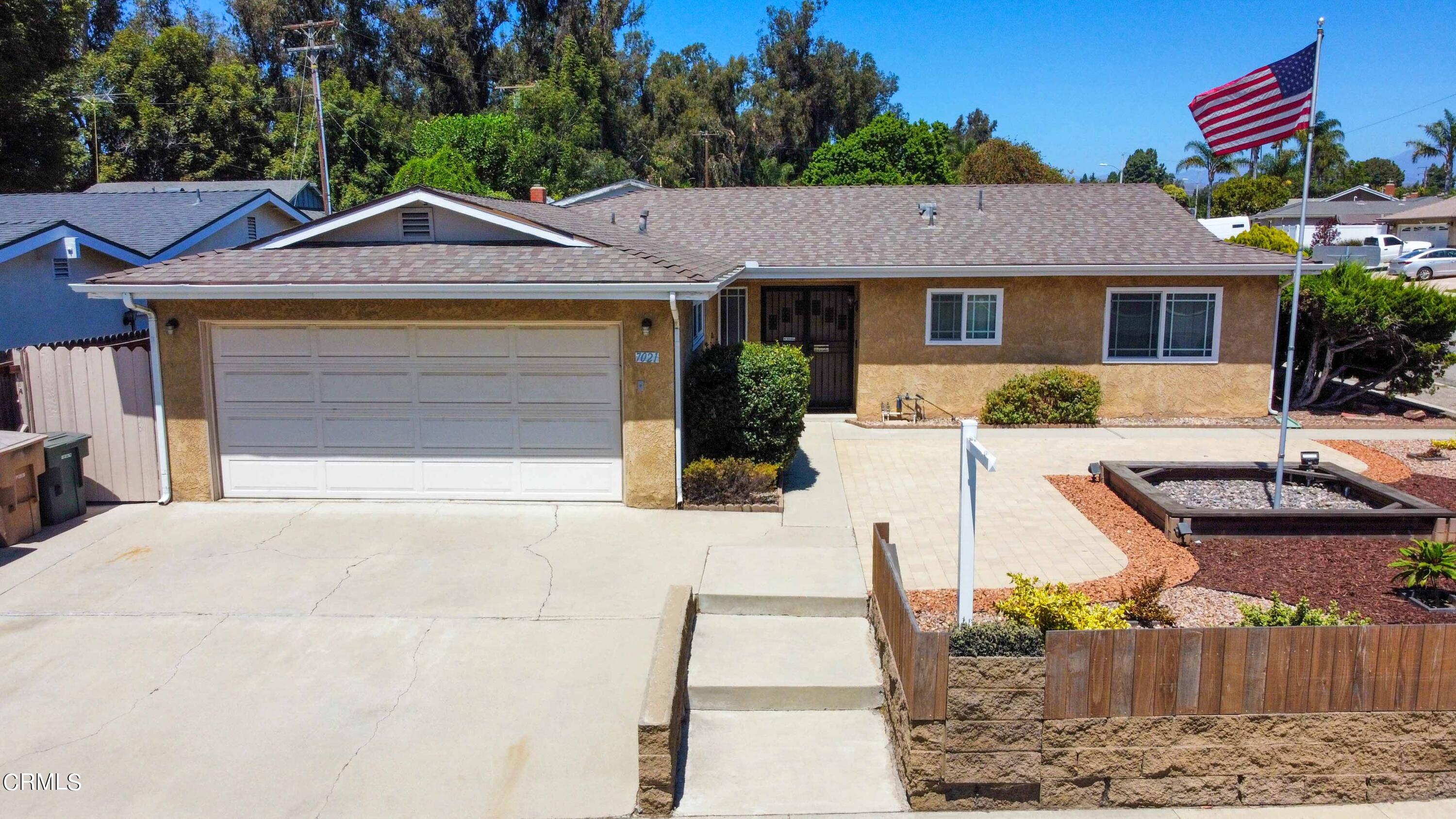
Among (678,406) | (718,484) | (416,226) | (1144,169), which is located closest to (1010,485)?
(718,484)

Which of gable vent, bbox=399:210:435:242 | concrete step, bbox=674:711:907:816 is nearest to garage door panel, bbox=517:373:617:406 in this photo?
gable vent, bbox=399:210:435:242

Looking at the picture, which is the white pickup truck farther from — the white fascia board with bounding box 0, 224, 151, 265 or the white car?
the white fascia board with bounding box 0, 224, 151, 265

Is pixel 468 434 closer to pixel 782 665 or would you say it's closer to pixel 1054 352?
pixel 782 665

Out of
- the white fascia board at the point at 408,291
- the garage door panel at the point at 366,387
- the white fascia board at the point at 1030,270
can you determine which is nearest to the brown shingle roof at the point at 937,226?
the white fascia board at the point at 1030,270

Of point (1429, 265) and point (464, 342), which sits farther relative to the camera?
point (1429, 265)

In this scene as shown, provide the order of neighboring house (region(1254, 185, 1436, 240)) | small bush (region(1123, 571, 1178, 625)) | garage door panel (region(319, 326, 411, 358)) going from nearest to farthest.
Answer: small bush (region(1123, 571, 1178, 625)) < garage door panel (region(319, 326, 411, 358)) < neighboring house (region(1254, 185, 1436, 240))

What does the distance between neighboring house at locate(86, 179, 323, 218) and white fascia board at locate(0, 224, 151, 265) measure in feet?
27.9

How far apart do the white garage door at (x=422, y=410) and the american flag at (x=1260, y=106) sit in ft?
23.0

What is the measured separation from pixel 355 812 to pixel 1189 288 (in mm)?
15045

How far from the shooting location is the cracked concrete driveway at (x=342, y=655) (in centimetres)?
586

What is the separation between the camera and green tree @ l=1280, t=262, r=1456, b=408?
15836mm

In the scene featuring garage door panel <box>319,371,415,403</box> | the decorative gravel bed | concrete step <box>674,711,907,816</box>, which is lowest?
concrete step <box>674,711,907,816</box>

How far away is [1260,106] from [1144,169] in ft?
332

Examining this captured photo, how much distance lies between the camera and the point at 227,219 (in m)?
20.3
